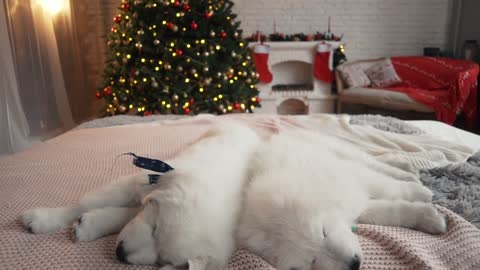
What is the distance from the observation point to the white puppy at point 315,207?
659 millimetres

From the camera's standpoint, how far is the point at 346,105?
4887mm

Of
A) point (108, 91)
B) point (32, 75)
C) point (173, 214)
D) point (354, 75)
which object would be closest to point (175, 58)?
point (108, 91)

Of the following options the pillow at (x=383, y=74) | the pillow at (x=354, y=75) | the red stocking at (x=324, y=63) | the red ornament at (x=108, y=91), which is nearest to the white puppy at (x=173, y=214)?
the red ornament at (x=108, y=91)

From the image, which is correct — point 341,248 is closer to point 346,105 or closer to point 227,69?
point 227,69

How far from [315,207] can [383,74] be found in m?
4.61

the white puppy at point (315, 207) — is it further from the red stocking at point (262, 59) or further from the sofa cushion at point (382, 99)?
the red stocking at point (262, 59)

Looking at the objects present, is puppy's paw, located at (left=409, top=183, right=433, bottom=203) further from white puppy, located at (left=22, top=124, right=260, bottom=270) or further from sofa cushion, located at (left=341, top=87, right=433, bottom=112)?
sofa cushion, located at (left=341, top=87, right=433, bottom=112)

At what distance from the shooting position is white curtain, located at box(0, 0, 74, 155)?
3.07 meters

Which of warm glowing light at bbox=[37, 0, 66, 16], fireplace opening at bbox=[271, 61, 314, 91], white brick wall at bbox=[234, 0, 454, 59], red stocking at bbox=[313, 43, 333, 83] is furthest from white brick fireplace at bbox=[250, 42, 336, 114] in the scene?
warm glowing light at bbox=[37, 0, 66, 16]

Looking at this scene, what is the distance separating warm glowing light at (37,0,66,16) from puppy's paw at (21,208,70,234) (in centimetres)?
367

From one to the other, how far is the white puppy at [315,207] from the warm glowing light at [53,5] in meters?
3.76

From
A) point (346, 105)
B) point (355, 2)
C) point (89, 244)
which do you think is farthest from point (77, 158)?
point (355, 2)

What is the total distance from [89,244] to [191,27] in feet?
9.94

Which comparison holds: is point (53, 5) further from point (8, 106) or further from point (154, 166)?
point (154, 166)
